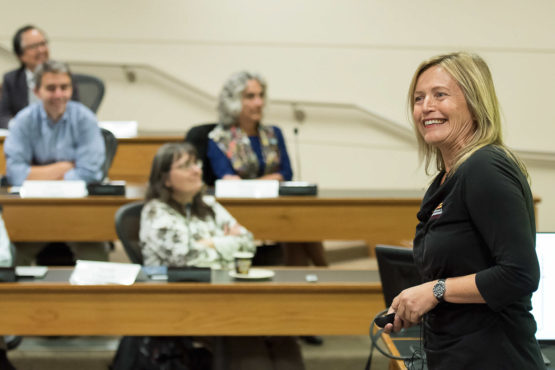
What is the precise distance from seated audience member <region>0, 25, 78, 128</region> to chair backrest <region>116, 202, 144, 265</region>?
1.93 meters

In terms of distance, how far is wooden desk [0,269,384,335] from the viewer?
2379mm

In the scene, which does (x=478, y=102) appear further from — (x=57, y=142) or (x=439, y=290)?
(x=57, y=142)

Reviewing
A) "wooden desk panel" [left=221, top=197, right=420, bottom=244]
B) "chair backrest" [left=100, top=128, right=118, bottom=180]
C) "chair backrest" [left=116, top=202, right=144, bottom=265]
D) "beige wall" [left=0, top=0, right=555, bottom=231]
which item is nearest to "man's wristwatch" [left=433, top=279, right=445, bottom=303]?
"chair backrest" [left=116, top=202, right=144, bottom=265]

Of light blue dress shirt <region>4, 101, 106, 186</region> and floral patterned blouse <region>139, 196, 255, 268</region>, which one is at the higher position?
light blue dress shirt <region>4, 101, 106, 186</region>

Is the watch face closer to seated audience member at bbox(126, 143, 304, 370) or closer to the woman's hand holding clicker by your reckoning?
the woman's hand holding clicker

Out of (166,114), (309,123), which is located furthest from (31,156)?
(309,123)

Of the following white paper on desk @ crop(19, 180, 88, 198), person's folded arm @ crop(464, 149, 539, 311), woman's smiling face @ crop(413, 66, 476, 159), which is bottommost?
white paper on desk @ crop(19, 180, 88, 198)

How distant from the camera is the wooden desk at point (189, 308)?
7.80ft

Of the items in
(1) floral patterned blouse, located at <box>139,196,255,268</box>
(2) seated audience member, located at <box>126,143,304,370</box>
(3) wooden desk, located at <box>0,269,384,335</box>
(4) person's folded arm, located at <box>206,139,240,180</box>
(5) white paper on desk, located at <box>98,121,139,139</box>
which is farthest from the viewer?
(5) white paper on desk, located at <box>98,121,139,139</box>

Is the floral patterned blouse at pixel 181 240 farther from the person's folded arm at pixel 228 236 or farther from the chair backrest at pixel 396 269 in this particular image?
the chair backrest at pixel 396 269

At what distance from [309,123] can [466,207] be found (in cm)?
463

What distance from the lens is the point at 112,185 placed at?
336 cm

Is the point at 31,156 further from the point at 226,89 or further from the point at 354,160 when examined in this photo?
the point at 354,160

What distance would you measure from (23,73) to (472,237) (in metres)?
3.90
